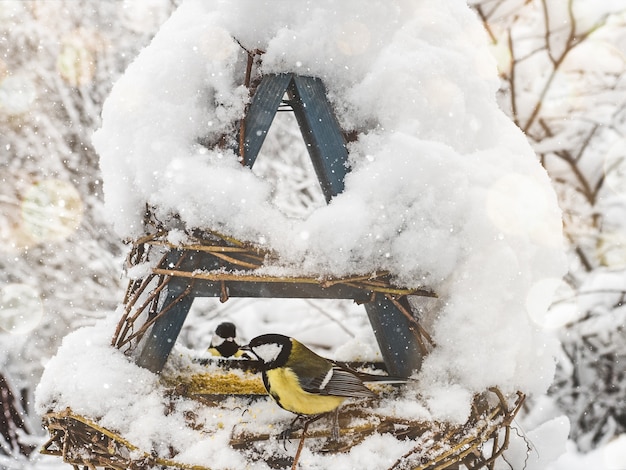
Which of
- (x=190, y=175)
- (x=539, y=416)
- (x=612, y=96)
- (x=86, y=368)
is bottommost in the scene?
(x=539, y=416)

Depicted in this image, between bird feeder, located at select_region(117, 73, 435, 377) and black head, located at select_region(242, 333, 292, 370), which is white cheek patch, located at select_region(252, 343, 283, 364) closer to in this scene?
black head, located at select_region(242, 333, 292, 370)

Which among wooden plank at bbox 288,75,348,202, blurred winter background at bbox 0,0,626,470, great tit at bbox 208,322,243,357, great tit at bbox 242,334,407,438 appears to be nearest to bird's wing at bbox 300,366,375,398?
great tit at bbox 242,334,407,438

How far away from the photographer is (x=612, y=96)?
9.95ft

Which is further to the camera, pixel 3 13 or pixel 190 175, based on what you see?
pixel 3 13

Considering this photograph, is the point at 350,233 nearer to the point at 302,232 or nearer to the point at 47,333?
the point at 302,232

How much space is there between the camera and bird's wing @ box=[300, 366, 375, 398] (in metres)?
0.85

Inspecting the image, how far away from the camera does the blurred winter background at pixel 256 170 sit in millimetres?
3041

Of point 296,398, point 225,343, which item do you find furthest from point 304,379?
point 225,343

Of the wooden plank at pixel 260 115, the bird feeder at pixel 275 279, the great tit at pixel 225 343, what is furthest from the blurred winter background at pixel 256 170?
the wooden plank at pixel 260 115

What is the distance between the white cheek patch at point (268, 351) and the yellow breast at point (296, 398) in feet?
0.17

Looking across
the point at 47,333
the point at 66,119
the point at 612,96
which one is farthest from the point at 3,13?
the point at 612,96

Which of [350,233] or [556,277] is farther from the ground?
[350,233]

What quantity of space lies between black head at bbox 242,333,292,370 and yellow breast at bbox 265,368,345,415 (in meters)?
0.04

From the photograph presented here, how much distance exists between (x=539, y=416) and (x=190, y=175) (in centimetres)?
304
